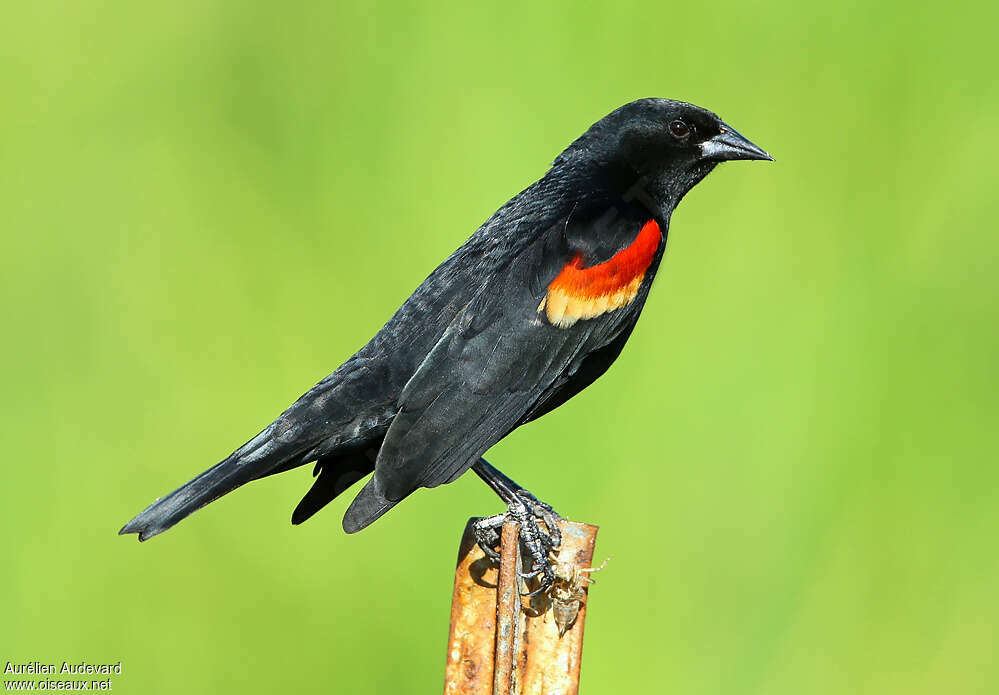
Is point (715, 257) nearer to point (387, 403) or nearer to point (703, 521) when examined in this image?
point (703, 521)

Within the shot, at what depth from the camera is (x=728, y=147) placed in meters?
2.95

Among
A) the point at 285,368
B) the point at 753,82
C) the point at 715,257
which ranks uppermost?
the point at 753,82

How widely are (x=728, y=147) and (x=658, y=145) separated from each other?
0.20 metres

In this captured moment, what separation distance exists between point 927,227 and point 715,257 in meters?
0.83

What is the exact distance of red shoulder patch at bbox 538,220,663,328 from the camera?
2.61 m

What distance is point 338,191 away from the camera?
387cm

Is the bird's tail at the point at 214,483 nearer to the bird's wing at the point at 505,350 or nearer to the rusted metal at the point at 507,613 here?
the bird's wing at the point at 505,350

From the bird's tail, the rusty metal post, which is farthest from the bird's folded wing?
the rusty metal post

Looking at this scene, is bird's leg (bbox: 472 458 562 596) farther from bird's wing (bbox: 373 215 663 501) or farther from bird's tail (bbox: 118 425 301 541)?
bird's tail (bbox: 118 425 301 541)

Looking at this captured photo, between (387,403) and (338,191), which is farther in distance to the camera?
(338,191)

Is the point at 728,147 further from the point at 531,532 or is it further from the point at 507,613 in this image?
the point at 507,613

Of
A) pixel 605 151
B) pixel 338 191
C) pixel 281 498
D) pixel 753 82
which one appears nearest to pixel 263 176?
pixel 338 191

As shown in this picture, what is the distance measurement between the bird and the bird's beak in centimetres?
1

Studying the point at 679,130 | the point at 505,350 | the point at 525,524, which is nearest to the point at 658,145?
the point at 679,130
